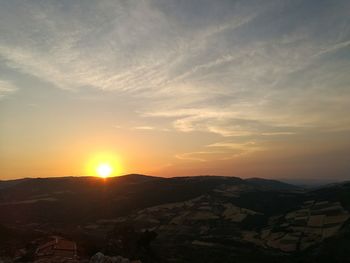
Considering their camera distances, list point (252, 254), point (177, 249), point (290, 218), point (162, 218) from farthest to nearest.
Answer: point (162, 218)
point (290, 218)
point (177, 249)
point (252, 254)

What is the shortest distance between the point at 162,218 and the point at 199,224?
22.7 meters

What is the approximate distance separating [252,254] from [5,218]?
136m

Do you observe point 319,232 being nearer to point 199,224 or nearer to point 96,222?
point 199,224

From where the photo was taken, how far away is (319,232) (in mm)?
138250

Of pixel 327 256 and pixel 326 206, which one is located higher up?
pixel 326 206

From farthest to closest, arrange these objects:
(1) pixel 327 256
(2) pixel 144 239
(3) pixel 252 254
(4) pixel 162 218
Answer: (4) pixel 162 218 < (3) pixel 252 254 < (1) pixel 327 256 < (2) pixel 144 239

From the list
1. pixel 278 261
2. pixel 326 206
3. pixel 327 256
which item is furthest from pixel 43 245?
pixel 326 206

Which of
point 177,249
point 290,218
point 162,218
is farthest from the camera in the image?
point 162,218

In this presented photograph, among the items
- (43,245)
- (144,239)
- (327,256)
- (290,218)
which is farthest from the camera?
(290,218)

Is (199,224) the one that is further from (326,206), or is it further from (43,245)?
Result: (43,245)

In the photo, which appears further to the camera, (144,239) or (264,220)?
(264,220)

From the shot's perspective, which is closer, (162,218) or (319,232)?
(319,232)

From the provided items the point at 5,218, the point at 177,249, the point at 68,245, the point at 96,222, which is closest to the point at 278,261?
the point at 177,249

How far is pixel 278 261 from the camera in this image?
363ft
